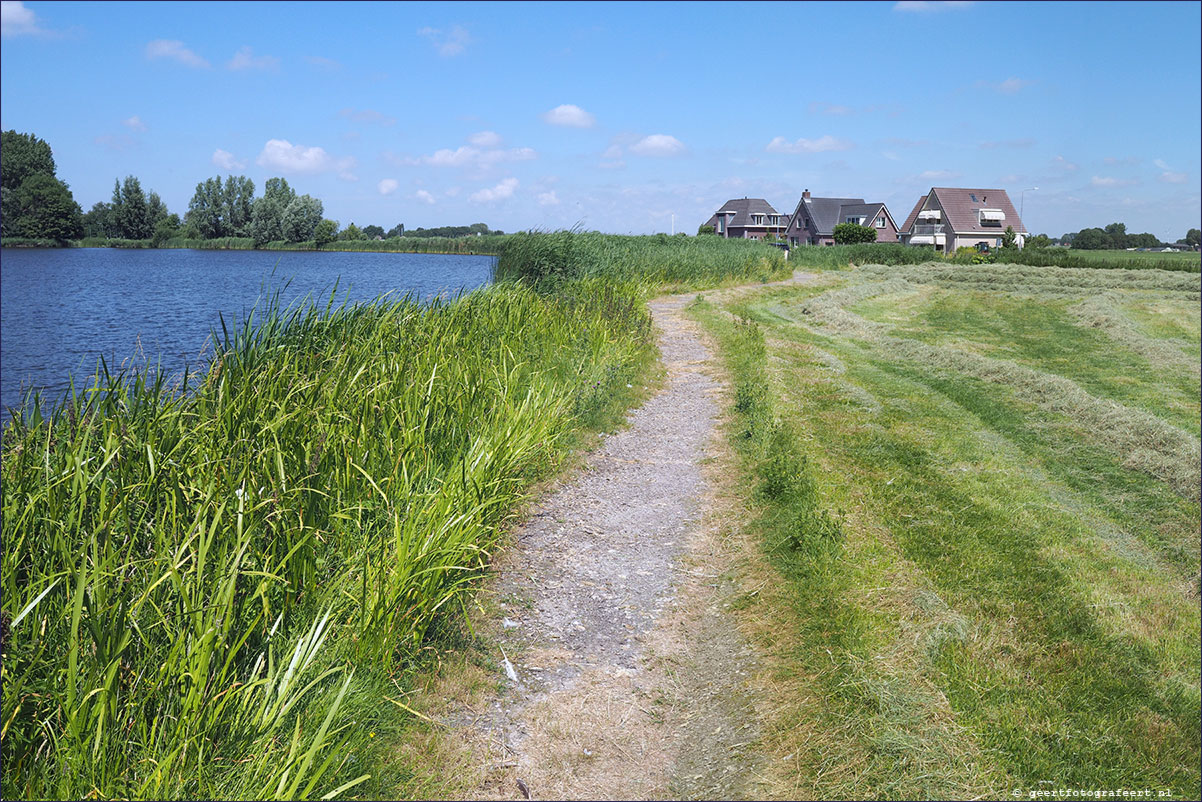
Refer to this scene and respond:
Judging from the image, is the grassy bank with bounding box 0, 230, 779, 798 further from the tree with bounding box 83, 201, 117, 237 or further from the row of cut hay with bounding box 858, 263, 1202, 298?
the tree with bounding box 83, 201, 117, 237

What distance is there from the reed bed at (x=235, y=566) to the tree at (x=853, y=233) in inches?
2425

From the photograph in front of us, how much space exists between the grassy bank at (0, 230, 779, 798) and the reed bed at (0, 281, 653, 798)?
1cm

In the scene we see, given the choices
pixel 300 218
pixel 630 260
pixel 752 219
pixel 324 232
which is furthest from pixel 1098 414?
pixel 752 219

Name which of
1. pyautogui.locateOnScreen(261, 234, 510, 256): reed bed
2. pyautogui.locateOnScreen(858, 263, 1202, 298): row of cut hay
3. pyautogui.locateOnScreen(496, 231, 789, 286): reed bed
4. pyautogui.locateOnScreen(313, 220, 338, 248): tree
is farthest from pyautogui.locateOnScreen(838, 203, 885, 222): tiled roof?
pyautogui.locateOnScreen(313, 220, 338, 248): tree

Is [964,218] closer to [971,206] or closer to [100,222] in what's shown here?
[971,206]

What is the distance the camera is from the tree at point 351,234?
83.1 metres

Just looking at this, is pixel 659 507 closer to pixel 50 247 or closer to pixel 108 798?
pixel 108 798

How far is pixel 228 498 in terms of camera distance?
3547 mm

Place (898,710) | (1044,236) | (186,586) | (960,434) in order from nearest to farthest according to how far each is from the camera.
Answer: (186,586)
(898,710)
(960,434)
(1044,236)

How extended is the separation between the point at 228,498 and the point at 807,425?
675cm

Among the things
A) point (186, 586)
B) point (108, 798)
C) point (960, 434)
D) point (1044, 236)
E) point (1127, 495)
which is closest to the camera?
point (108, 798)

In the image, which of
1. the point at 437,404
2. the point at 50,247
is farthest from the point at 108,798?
the point at 50,247

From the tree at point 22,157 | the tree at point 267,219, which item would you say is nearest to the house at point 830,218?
the tree at point 267,219

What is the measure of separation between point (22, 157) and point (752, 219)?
7194 centimetres
